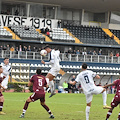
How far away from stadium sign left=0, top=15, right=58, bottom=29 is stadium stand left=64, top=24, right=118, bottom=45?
246 cm

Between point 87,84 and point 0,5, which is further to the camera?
point 0,5

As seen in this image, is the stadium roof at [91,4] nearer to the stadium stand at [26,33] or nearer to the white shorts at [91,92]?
the stadium stand at [26,33]

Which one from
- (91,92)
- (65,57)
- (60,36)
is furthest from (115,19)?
(91,92)

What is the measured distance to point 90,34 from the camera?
176 ft

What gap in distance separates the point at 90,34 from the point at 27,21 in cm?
926

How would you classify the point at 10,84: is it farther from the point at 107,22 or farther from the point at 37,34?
the point at 107,22

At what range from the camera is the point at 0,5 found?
171ft

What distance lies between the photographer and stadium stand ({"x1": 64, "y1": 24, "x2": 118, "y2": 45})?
50219 millimetres

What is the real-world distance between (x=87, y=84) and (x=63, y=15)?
46.9 metres

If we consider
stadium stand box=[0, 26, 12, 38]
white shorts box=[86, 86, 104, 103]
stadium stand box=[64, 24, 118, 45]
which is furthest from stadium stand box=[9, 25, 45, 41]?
white shorts box=[86, 86, 104, 103]

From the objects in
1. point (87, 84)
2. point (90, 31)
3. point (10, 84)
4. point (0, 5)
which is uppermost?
point (0, 5)

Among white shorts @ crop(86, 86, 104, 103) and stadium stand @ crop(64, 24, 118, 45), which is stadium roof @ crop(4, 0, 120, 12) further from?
white shorts @ crop(86, 86, 104, 103)

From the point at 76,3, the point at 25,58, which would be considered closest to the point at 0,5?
the point at 76,3

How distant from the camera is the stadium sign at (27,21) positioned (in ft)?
167
